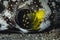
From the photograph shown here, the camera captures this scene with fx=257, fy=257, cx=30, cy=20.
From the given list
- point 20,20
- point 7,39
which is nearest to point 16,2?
point 20,20

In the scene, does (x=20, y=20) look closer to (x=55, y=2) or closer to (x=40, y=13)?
(x=40, y=13)

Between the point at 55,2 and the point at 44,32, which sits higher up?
the point at 55,2

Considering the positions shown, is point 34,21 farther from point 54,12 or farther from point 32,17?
point 54,12

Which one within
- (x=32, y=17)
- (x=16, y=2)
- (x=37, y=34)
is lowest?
(x=37, y=34)

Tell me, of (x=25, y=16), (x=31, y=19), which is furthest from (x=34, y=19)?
(x=25, y=16)

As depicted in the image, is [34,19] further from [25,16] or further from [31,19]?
[25,16]

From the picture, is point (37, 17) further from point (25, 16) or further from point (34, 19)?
point (25, 16)

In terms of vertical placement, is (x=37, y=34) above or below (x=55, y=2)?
below

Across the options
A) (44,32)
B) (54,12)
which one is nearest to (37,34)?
(44,32)

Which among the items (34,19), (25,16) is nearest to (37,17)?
(34,19)
